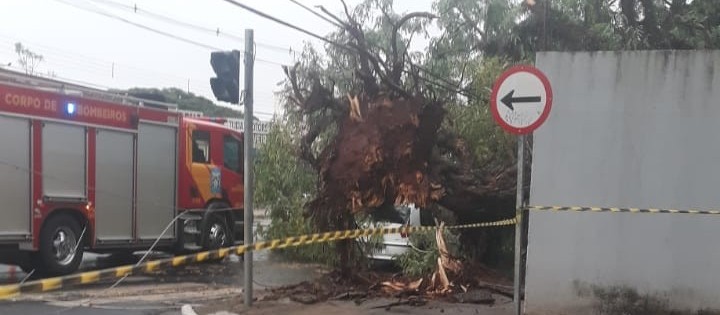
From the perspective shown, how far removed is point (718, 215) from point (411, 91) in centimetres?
432

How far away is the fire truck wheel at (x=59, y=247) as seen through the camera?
A: 11.6 m

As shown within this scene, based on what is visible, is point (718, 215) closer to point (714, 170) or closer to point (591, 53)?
point (714, 170)

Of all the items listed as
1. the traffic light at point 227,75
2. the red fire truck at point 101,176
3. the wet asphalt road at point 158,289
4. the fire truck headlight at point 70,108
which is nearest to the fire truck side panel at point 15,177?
the red fire truck at point 101,176

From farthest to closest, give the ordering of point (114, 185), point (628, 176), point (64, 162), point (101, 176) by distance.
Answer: point (114, 185) → point (101, 176) → point (64, 162) → point (628, 176)

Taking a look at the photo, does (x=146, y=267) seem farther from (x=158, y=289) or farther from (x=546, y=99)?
(x=158, y=289)

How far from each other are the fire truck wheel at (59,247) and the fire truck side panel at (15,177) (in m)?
0.41

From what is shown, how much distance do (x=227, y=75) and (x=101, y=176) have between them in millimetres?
5376

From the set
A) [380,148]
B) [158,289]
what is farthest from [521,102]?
[158,289]

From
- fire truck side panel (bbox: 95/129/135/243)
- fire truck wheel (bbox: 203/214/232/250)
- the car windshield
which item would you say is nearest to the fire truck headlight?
fire truck side panel (bbox: 95/129/135/243)

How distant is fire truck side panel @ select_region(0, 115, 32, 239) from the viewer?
35.9 ft

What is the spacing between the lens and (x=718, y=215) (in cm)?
662

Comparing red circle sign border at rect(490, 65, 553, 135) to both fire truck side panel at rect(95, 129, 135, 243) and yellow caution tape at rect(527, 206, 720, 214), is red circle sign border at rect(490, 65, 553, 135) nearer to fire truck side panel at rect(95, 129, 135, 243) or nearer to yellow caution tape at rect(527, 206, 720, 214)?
yellow caution tape at rect(527, 206, 720, 214)

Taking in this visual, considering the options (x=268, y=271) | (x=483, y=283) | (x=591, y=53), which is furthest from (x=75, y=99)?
(x=591, y=53)

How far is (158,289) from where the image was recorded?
10820 mm
